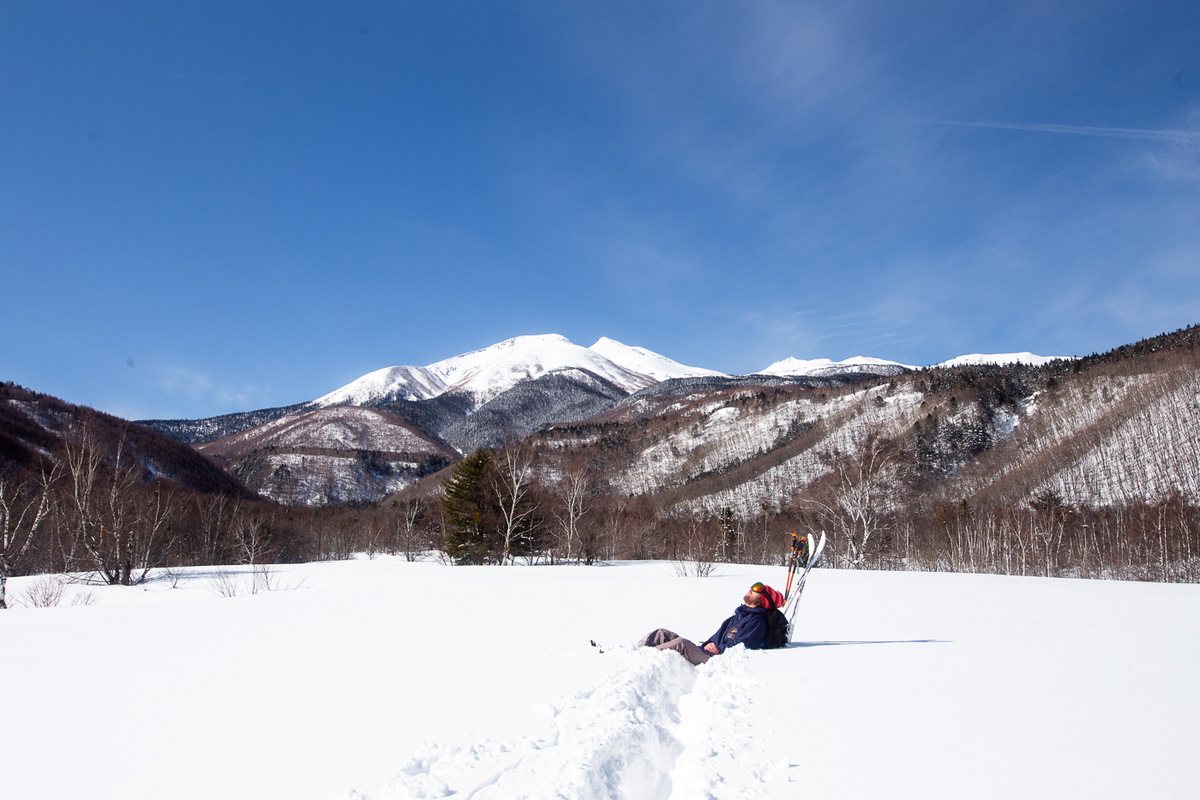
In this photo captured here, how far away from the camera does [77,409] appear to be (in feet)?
363

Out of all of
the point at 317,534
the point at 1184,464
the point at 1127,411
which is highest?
the point at 1127,411

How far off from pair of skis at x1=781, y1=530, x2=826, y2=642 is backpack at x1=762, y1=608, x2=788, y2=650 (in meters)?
0.26

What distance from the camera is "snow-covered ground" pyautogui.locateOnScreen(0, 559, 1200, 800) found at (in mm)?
3396

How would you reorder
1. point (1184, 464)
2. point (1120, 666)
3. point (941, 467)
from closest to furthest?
point (1120, 666)
point (1184, 464)
point (941, 467)

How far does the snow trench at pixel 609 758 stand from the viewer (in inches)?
130

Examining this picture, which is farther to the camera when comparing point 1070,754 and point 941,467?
point 941,467

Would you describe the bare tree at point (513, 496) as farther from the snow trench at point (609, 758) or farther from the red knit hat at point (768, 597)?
the snow trench at point (609, 758)

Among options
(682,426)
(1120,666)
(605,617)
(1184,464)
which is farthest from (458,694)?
(682,426)

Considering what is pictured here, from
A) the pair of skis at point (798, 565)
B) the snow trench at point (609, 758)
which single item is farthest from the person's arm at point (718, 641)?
the snow trench at point (609, 758)

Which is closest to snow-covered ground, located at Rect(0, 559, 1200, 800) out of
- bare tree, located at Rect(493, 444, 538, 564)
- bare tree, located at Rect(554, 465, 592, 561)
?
bare tree, located at Rect(493, 444, 538, 564)

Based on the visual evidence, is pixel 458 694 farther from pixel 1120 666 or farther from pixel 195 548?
pixel 195 548

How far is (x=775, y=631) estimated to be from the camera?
25.3ft

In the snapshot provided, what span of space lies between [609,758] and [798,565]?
19.6 feet

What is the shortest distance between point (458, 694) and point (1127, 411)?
10736cm
